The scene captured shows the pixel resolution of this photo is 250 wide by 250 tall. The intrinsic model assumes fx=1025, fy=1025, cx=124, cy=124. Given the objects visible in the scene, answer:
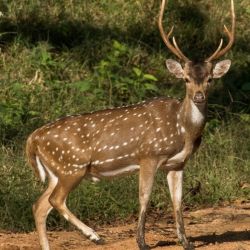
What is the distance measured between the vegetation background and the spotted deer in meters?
0.97

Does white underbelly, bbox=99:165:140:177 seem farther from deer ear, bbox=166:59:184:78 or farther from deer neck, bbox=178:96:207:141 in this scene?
deer ear, bbox=166:59:184:78

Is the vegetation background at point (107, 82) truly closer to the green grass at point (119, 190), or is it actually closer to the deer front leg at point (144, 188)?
the green grass at point (119, 190)

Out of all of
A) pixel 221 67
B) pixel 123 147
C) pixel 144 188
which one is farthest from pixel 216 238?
pixel 221 67

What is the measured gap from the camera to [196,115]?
9242 millimetres

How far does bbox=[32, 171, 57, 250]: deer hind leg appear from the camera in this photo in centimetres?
910

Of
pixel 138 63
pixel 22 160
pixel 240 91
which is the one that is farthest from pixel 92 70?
pixel 22 160

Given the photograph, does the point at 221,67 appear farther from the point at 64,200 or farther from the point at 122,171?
the point at 64,200

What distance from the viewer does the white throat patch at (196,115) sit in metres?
9.22

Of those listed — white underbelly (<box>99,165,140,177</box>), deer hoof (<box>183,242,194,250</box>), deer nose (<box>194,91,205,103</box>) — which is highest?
deer nose (<box>194,91,205,103</box>)

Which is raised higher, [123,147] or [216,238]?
[123,147]

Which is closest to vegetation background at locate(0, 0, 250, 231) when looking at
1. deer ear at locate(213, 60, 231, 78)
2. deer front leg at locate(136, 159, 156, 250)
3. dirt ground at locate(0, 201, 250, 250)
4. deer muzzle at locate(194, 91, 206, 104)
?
dirt ground at locate(0, 201, 250, 250)

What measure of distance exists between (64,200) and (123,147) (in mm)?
717

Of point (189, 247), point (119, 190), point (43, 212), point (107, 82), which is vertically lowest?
point (107, 82)

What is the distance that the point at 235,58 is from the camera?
15.4m
